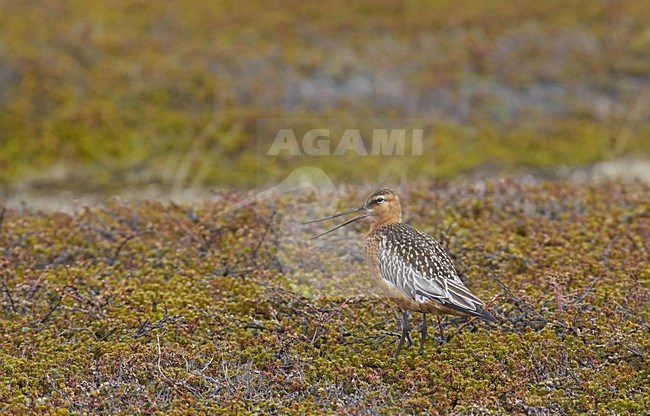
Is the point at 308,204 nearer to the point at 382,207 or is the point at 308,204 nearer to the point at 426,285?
the point at 382,207

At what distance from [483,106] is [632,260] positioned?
7.33 m

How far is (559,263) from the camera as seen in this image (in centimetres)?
766

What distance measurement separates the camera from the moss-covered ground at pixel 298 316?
591 cm

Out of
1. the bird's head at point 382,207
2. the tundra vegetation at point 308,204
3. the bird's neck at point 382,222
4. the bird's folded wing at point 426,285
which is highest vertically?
the bird's head at point 382,207

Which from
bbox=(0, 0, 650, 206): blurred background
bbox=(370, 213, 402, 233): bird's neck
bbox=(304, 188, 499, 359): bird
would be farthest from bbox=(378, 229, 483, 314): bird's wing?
bbox=(0, 0, 650, 206): blurred background

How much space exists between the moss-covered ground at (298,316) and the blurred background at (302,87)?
3.69 metres

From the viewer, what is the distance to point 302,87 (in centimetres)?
1473

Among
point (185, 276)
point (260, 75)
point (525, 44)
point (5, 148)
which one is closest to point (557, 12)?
point (525, 44)

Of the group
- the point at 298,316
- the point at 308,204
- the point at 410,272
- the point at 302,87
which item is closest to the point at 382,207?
the point at 410,272

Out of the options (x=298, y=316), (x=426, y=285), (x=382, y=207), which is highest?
(x=382, y=207)

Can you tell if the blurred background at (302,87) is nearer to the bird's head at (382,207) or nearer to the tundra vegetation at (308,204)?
the tundra vegetation at (308,204)

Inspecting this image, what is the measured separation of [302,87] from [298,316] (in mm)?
8327

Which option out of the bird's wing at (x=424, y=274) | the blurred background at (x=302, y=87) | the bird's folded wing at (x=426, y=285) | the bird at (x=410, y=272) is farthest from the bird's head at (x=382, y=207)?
the blurred background at (x=302, y=87)

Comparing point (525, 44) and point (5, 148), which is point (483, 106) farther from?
point (5, 148)
